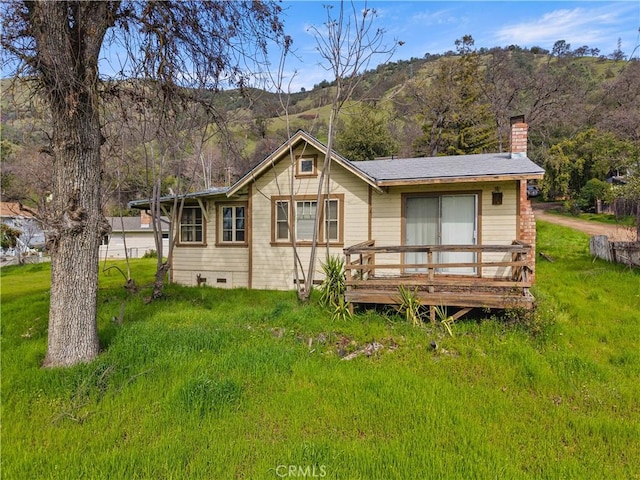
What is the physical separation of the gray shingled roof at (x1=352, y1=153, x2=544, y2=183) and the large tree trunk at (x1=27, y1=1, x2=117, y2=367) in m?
6.44

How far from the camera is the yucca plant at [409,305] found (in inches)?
265

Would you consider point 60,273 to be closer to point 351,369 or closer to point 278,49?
point 351,369

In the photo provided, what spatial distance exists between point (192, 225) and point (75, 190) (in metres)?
7.20

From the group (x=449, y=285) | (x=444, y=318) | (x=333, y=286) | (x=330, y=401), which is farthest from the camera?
(x=333, y=286)

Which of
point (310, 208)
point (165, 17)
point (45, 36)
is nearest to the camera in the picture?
point (45, 36)

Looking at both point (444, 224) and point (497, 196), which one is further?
point (444, 224)

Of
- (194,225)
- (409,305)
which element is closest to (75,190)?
(409,305)

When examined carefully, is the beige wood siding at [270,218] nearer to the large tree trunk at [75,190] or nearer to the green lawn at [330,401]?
the green lawn at [330,401]

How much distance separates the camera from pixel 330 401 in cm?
414

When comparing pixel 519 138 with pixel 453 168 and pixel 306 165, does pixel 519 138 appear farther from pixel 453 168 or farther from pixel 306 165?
pixel 306 165

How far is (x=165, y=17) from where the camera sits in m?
5.57

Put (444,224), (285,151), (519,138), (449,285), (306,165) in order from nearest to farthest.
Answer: (449,285) → (444,224) → (519,138) → (285,151) → (306,165)

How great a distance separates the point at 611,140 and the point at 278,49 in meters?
24.5

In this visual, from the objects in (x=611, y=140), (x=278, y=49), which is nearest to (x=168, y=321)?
(x=278, y=49)
